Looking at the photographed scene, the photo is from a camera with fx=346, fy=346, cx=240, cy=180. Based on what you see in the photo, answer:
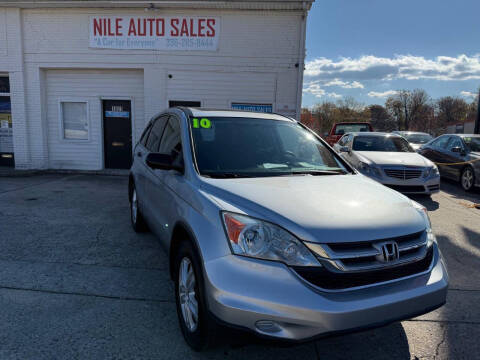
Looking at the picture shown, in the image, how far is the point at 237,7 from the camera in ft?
33.6

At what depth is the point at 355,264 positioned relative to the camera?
2037 mm

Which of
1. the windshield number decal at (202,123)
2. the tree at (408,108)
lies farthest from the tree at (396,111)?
the windshield number decal at (202,123)

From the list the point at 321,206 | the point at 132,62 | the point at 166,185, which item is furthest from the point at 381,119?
the point at 321,206

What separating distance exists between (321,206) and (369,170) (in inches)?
236

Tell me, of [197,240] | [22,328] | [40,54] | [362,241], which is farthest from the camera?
[40,54]

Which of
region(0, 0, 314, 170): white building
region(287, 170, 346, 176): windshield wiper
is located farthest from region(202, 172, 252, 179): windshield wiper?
region(0, 0, 314, 170): white building

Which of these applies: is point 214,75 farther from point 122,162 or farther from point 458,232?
point 458,232

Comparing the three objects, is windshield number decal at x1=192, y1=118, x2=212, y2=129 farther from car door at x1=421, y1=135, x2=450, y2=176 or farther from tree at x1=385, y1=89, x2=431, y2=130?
tree at x1=385, y1=89, x2=431, y2=130

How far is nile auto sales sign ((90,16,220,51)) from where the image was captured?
1056 centimetres

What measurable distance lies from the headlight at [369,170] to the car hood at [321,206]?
511 cm

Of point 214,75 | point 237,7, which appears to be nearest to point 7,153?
point 214,75

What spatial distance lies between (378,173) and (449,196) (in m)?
2.48

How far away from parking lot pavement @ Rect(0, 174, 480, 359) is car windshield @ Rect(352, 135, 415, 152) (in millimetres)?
3543

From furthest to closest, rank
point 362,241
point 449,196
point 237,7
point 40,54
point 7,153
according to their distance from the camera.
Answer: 1. point 7,153
2. point 40,54
3. point 237,7
4. point 449,196
5. point 362,241
